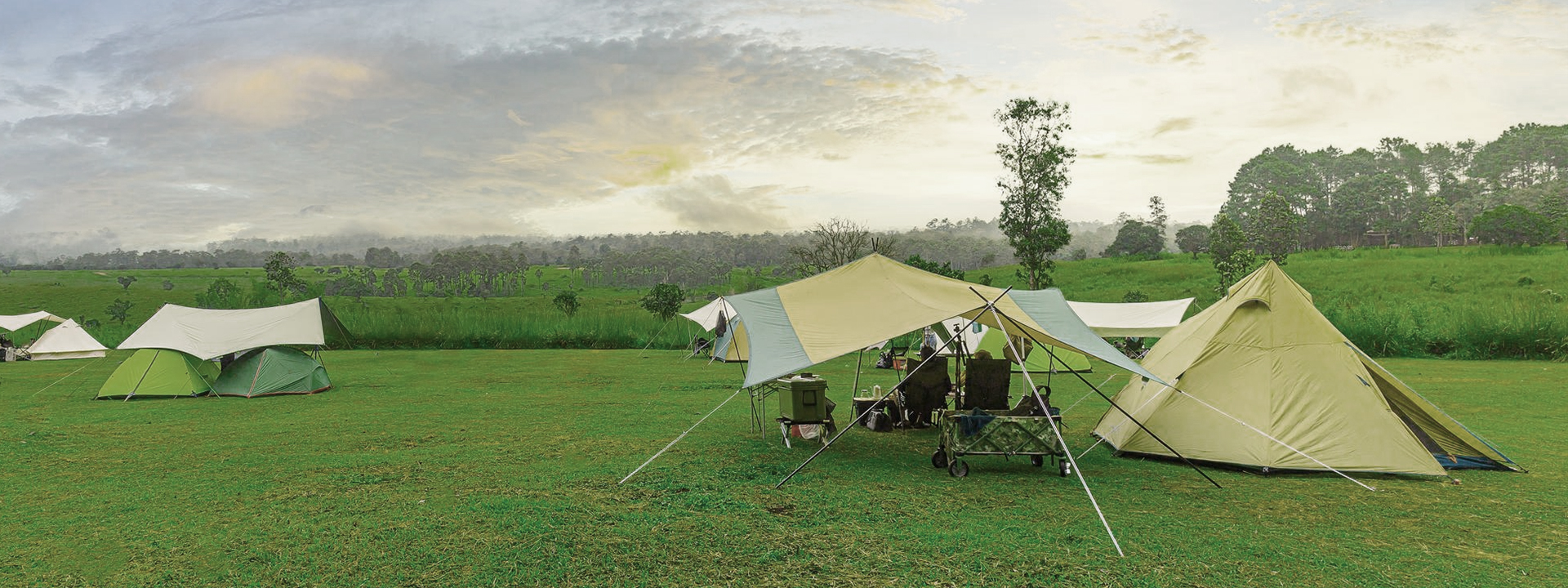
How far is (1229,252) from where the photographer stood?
48625 millimetres

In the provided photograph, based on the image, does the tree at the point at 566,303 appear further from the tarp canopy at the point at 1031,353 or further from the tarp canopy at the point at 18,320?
the tarp canopy at the point at 1031,353

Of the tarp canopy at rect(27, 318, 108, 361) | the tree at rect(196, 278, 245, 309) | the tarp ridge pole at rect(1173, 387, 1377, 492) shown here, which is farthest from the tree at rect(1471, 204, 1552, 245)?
the tree at rect(196, 278, 245, 309)

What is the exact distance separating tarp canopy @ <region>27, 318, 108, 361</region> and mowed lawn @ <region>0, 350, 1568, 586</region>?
1802 centimetres

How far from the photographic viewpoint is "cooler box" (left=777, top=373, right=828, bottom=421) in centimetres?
951

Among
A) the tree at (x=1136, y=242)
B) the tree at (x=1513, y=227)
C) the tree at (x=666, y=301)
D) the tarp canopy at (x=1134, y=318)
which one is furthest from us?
the tree at (x=1136, y=242)

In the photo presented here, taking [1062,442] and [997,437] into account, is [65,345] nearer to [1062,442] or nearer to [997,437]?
[997,437]

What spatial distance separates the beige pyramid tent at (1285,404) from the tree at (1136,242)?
3061 inches

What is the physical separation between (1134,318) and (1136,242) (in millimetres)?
69238

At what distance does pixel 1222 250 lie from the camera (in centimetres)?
5122

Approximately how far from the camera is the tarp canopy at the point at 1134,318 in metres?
20.4

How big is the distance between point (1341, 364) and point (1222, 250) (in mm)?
48304

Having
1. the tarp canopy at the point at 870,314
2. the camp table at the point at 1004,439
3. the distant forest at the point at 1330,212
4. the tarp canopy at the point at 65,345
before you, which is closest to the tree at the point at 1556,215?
the distant forest at the point at 1330,212

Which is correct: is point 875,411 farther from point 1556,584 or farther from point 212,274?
point 212,274

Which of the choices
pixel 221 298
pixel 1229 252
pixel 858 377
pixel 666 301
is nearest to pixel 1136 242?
pixel 1229 252
